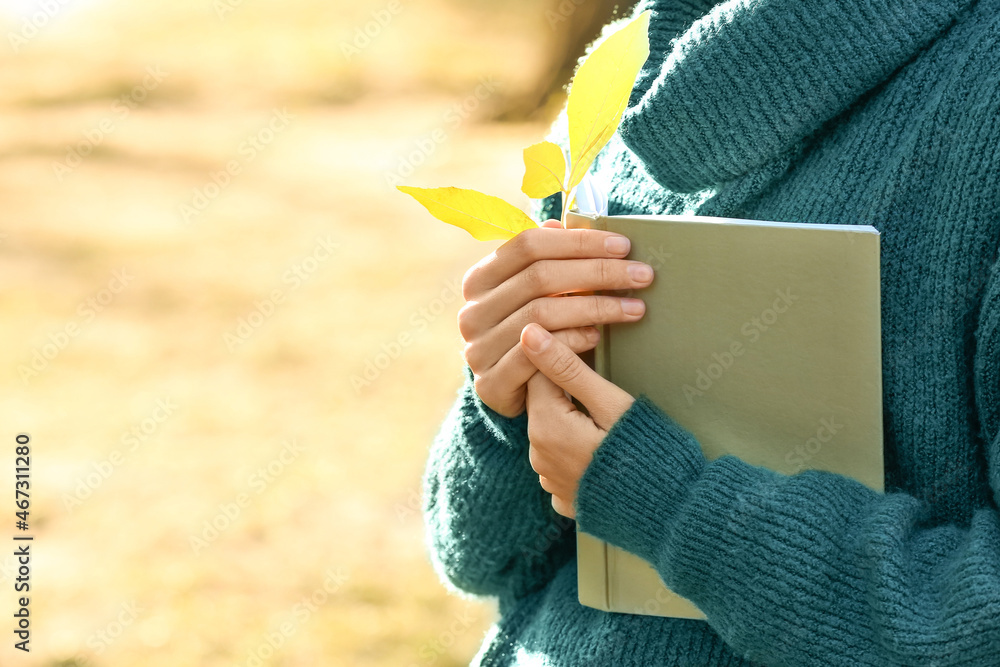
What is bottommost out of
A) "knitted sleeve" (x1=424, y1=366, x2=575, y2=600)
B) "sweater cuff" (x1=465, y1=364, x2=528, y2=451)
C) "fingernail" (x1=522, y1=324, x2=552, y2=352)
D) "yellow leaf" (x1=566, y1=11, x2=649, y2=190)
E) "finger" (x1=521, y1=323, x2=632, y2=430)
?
"knitted sleeve" (x1=424, y1=366, x2=575, y2=600)

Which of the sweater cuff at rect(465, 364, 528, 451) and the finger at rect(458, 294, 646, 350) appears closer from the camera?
the finger at rect(458, 294, 646, 350)

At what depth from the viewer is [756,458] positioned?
0.73 metres

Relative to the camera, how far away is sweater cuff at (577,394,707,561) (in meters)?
0.71

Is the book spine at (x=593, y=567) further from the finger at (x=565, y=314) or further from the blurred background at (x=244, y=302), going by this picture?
the blurred background at (x=244, y=302)

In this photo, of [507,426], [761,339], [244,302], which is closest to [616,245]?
[761,339]

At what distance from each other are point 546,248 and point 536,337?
0.07 meters

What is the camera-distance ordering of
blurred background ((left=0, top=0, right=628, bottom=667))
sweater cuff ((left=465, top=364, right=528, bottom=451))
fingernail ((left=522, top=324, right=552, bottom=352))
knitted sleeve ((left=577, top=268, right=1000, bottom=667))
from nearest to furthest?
knitted sleeve ((left=577, top=268, right=1000, bottom=667)) < fingernail ((left=522, top=324, right=552, bottom=352)) < sweater cuff ((left=465, top=364, right=528, bottom=451)) < blurred background ((left=0, top=0, right=628, bottom=667))

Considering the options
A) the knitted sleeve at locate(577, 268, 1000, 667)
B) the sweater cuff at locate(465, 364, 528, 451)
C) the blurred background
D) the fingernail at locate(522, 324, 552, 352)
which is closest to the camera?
the knitted sleeve at locate(577, 268, 1000, 667)

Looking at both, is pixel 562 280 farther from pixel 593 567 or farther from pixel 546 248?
pixel 593 567

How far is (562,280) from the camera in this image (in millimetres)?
732

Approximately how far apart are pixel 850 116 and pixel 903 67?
52 millimetres

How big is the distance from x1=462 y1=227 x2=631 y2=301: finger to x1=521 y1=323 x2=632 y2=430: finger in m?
0.06

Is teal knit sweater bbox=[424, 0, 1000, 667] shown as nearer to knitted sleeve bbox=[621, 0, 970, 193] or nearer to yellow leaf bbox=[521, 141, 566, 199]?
knitted sleeve bbox=[621, 0, 970, 193]

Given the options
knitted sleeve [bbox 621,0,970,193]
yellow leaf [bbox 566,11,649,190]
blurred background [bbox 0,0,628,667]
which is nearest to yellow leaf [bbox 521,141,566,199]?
yellow leaf [bbox 566,11,649,190]
